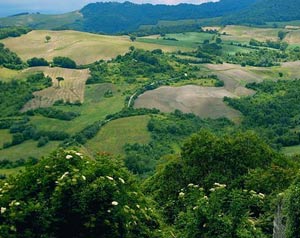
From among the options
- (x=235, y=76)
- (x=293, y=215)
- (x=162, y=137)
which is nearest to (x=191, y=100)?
(x=162, y=137)

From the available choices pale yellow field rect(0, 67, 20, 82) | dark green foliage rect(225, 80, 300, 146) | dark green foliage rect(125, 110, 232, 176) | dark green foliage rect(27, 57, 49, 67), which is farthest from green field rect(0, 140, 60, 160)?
dark green foliage rect(27, 57, 49, 67)

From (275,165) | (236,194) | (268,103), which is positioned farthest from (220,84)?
(236,194)

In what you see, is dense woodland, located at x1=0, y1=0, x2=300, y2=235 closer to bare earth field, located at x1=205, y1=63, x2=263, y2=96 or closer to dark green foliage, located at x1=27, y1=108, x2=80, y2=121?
dark green foliage, located at x1=27, y1=108, x2=80, y2=121

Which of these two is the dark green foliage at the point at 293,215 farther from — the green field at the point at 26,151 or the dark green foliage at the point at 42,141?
the dark green foliage at the point at 42,141

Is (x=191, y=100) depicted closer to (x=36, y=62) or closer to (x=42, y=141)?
(x=42, y=141)

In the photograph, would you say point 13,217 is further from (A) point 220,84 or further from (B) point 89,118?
(A) point 220,84
